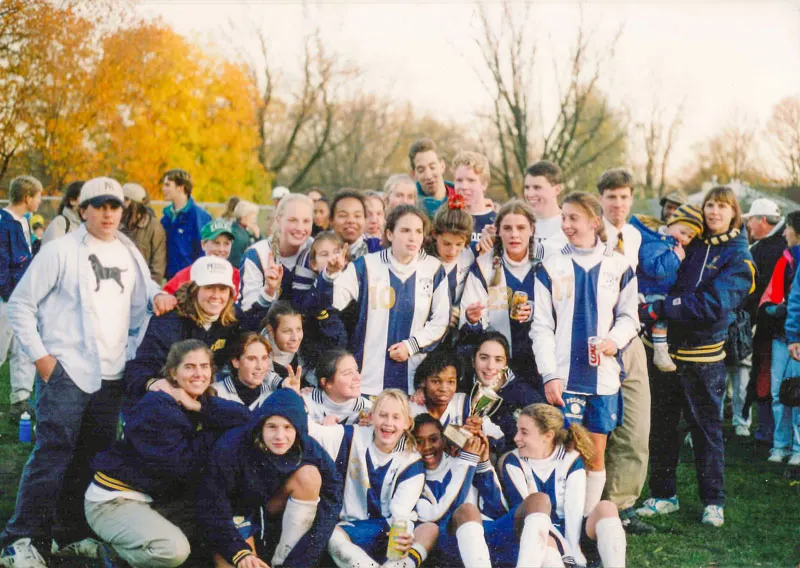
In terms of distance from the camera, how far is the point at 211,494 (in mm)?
4141

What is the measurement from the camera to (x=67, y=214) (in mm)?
6562

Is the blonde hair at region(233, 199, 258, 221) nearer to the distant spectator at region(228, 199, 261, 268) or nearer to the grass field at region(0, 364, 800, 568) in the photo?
the distant spectator at region(228, 199, 261, 268)

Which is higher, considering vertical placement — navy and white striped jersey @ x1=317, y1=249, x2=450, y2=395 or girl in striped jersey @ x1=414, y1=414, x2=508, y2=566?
navy and white striped jersey @ x1=317, y1=249, x2=450, y2=395

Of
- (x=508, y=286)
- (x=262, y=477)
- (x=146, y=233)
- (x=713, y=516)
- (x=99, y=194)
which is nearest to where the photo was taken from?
(x=262, y=477)

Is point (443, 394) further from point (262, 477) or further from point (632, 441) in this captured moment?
point (632, 441)

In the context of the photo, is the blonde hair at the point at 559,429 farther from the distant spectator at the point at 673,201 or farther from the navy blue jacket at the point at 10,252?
the navy blue jacket at the point at 10,252

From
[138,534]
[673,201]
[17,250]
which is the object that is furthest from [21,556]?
[673,201]

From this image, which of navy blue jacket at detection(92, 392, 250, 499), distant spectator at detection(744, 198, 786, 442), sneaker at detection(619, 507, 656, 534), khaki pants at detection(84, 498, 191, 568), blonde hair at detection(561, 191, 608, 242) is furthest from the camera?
distant spectator at detection(744, 198, 786, 442)

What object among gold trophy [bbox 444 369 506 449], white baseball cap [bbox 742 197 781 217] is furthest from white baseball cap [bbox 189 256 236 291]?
white baseball cap [bbox 742 197 781 217]

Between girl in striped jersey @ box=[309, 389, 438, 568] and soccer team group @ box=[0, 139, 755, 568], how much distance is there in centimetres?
1

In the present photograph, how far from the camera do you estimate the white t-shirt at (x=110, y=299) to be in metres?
4.54

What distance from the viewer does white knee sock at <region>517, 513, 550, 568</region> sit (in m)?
3.87

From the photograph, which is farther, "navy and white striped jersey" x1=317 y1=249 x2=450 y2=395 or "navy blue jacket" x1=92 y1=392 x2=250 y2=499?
"navy and white striped jersey" x1=317 y1=249 x2=450 y2=395

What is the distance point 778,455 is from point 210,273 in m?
5.39
